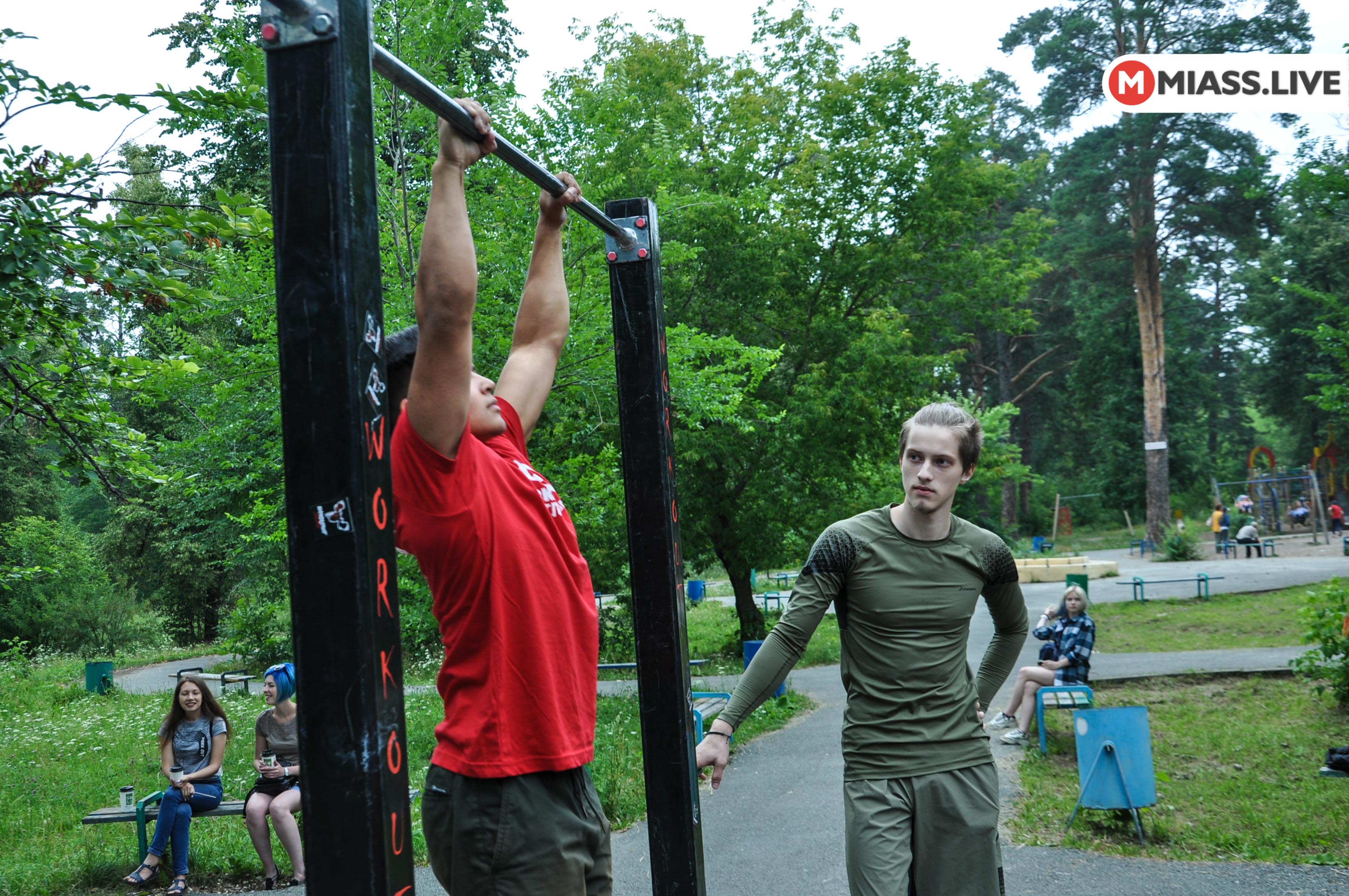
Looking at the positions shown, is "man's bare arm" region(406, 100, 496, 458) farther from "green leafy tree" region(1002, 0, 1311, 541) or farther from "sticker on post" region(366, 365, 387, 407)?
"green leafy tree" region(1002, 0, 1311, 541)

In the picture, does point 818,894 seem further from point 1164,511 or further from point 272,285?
point 1164,511

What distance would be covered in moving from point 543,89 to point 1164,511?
32878 millimetres

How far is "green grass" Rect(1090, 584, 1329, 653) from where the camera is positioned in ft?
49.0

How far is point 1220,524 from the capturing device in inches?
1345

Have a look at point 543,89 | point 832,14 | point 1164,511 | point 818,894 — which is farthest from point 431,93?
point 1164,511

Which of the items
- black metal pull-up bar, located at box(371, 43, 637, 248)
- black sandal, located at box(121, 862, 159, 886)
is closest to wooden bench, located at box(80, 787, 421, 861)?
black sandal, located at box(121, 862, 159, 886)

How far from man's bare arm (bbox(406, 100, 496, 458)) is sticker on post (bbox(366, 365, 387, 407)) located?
380 millimetres

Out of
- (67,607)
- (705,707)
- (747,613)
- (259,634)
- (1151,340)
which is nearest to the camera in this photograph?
(705,707)

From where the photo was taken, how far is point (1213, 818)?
6770 millimetres

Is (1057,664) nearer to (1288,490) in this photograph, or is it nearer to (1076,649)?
(1076,649)

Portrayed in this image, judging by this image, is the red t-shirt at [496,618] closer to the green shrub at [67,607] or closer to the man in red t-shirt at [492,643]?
the man in red t-shirt at [492,643]

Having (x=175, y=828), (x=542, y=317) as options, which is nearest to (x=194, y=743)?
(x=175, y=828)

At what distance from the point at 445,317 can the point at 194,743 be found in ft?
21.3

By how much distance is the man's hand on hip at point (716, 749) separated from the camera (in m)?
2.98
